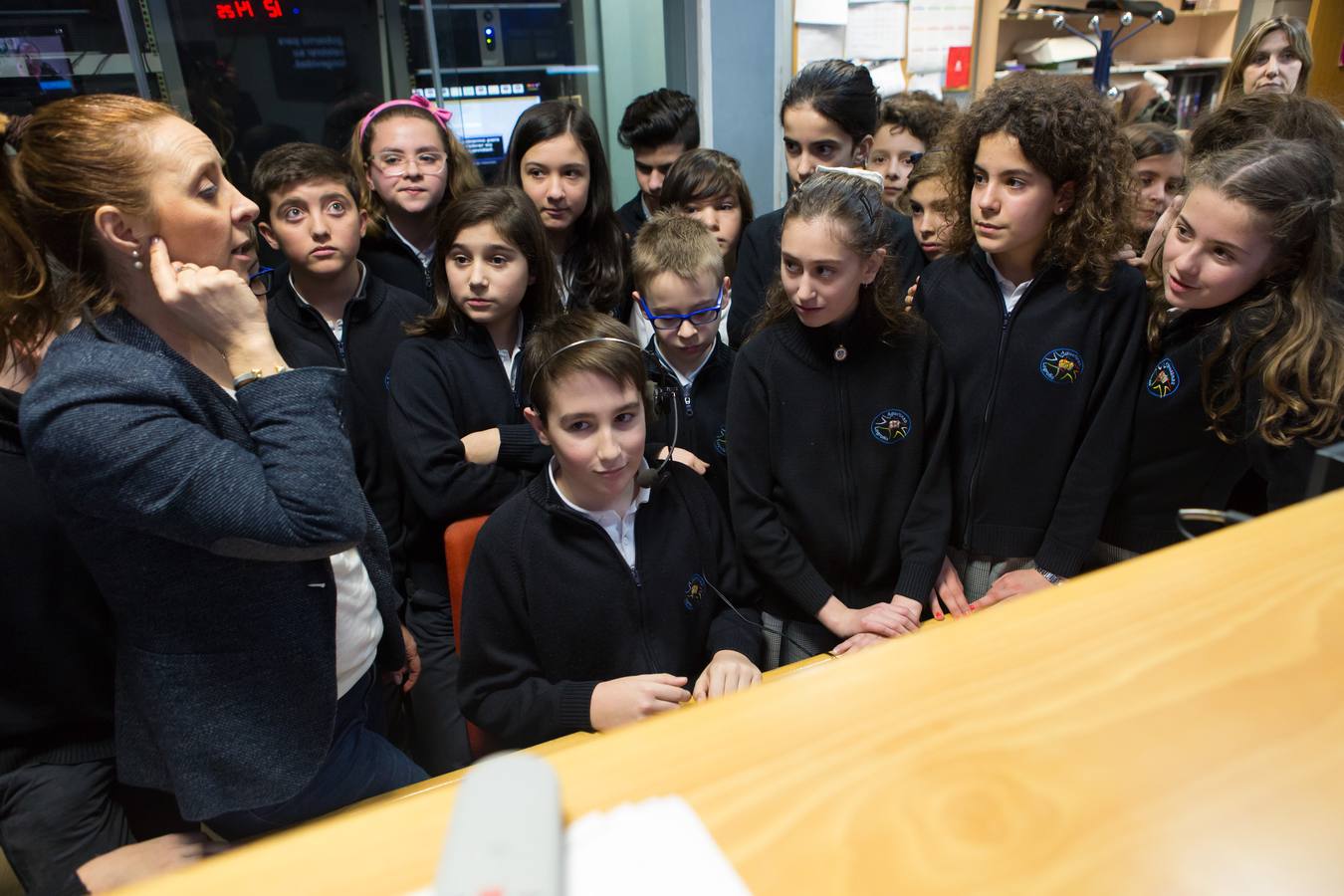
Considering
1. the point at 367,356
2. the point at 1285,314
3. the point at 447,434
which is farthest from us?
the point at 367,356

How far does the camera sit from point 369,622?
1193 millimetres

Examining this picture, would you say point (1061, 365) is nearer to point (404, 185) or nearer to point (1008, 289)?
point (1008, 289)

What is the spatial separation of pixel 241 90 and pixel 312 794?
3.26 meters

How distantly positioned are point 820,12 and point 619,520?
335cm

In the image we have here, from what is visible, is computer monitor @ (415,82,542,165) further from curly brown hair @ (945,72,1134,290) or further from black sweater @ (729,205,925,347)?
curly brown hair @ (945,72,1134,290)

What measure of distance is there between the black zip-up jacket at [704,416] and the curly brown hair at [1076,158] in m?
0.74

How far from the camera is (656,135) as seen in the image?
8.43 feet

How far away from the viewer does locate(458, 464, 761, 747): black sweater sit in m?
1.33

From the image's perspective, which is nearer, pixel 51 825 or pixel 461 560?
pixel 51 825

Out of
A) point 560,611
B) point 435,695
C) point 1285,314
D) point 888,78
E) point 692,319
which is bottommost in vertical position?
point 435,695

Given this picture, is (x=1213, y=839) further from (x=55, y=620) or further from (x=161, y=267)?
(x=55, y=620)

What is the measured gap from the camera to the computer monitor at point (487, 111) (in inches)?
146

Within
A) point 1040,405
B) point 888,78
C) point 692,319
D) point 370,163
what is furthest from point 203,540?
point 888,78

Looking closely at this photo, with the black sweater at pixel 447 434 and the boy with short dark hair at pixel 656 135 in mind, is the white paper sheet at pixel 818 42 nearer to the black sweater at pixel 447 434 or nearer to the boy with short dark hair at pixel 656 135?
the boy with short dark hair at pixel 656 135
